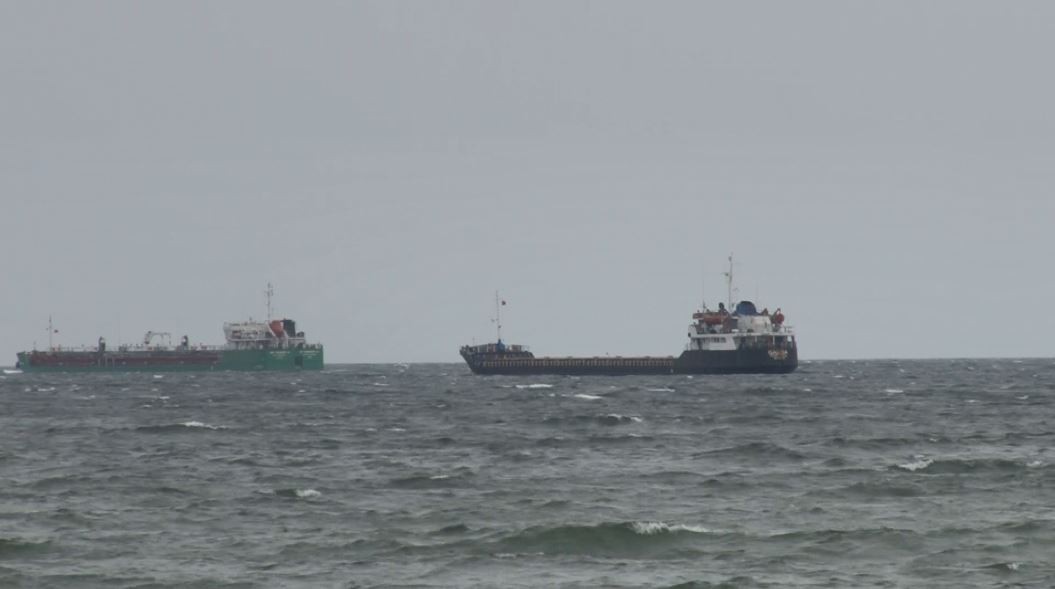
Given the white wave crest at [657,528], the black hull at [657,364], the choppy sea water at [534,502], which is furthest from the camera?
the black hull at [657,364]

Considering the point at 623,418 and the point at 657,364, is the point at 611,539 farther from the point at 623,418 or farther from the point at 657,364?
the point at 657,364

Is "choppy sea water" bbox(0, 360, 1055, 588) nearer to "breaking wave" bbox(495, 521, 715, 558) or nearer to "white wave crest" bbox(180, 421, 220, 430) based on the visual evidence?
"breaking wave" bbox(495, 521, 715, 558)

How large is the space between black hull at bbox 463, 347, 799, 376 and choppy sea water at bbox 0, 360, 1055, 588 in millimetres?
81884

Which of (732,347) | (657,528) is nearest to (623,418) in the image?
(657,528)

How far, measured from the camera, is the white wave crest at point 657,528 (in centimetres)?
3669

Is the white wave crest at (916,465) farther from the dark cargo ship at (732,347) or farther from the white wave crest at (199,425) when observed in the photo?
the dark cargo ship at (732,347)

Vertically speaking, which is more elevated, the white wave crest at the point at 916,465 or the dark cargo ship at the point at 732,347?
the dark cargo ship at the point at 732,347

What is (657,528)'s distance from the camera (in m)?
36.9

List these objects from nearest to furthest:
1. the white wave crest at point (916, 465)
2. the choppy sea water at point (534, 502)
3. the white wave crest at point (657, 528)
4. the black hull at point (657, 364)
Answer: the choppy sea water at point (534, 502) → the white wave crest at point (657, 528) → the white wave crest at point (916, 465) → the black hull at point (657, 364)

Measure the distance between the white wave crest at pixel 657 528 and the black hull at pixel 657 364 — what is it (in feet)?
426

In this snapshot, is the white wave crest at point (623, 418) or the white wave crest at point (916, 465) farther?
the white wave crest at point (623, 418)

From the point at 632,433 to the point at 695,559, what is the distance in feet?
121

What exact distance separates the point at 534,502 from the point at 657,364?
5258 inches

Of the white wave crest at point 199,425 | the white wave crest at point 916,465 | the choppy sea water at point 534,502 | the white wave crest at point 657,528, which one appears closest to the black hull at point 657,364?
the choppy sea water at point 534,502
